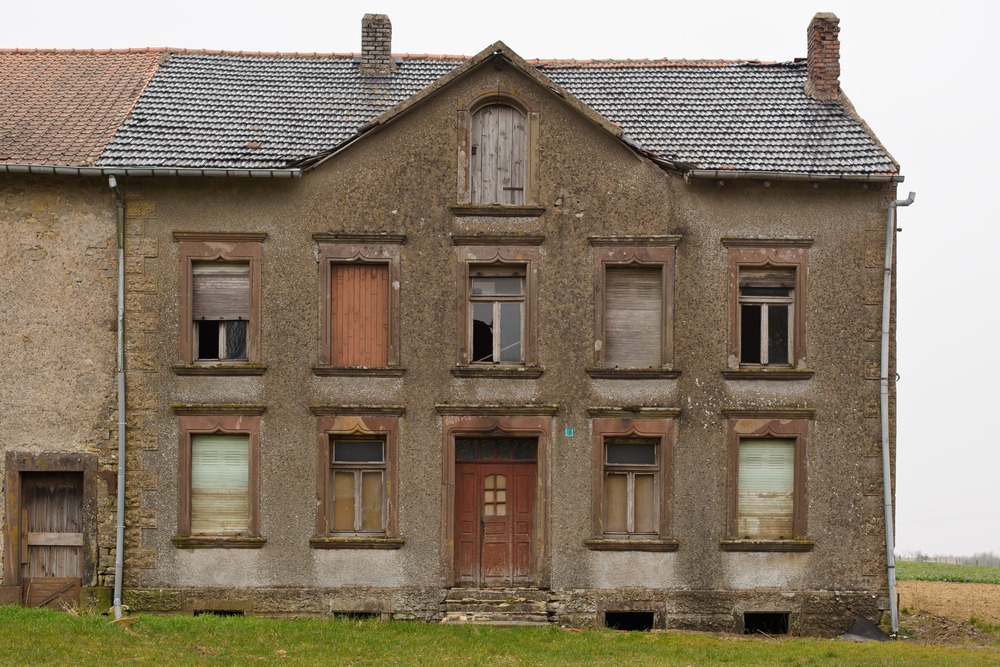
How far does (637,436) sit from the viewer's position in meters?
19.5

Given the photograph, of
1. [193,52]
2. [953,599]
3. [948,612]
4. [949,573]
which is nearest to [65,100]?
[193,52]

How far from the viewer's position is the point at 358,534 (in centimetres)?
1941

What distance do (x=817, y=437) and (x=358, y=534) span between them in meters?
7.30

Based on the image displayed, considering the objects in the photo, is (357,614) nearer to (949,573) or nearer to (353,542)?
(353,542)

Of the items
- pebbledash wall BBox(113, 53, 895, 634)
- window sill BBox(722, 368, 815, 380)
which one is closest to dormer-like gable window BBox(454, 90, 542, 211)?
pebbledash wall BBox(113, 53, 895, 634)

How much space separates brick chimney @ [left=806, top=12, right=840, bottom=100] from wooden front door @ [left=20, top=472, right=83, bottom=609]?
13.7 m

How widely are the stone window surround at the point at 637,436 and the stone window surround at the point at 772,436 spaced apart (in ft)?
2.98

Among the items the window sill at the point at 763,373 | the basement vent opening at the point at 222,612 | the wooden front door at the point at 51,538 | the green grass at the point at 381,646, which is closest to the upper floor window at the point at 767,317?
the window sill at the point at 763,373

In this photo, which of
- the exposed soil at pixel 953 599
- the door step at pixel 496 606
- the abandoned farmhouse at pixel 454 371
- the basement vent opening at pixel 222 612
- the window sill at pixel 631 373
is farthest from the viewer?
the exposed soil at pixel 953 599

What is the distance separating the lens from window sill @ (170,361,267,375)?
19328 millimetres

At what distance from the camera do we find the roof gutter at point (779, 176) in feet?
63.2

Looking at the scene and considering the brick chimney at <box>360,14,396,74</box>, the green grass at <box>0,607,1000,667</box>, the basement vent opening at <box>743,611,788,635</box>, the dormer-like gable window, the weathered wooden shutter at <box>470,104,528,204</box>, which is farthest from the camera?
the brick chimney at <box>360,14,396,74</box>

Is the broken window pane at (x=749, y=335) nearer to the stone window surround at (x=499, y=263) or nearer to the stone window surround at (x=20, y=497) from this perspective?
the stone window surround at (x=499, y=263)

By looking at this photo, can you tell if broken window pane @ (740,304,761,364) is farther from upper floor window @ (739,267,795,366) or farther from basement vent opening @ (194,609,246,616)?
basement vent opening @ (194,609,246,616)
